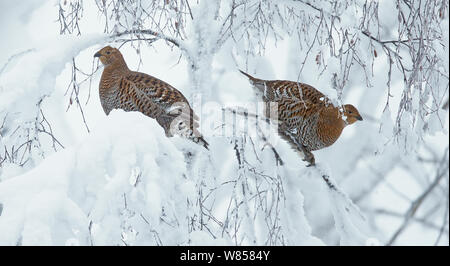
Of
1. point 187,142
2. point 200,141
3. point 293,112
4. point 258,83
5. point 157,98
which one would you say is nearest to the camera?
point 187,142

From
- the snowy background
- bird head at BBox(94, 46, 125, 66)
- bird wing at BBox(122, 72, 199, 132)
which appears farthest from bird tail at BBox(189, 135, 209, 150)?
bird head at BBox(94, 46, 125, 66)

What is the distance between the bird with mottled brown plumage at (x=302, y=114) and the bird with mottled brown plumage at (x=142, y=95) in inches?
25.9

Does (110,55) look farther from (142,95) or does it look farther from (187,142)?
(187,142)

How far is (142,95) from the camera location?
423 cm

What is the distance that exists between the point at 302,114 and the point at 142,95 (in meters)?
1.24

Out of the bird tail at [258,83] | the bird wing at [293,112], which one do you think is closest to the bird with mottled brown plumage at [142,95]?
the bird tail at [258,83]

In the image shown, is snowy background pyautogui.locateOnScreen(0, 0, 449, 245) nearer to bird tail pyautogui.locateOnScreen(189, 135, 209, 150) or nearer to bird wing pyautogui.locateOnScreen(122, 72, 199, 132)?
bird tail pyautogui.locateOnScreen(189, 135, 209, 150)

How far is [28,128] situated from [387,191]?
30.3 feet

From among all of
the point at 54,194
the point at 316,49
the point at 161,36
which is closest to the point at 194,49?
the point at 161,36

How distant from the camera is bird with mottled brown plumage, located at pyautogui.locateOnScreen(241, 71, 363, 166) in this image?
4.29 meters

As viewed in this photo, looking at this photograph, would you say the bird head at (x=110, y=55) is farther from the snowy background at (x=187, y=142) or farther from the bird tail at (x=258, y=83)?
the bird tail at (x=258, y=83)

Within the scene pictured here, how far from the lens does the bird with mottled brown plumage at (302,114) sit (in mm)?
4289

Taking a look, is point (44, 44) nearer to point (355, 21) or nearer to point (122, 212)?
point (122, 212)

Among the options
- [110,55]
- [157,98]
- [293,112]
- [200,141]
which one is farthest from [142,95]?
[293,112]
